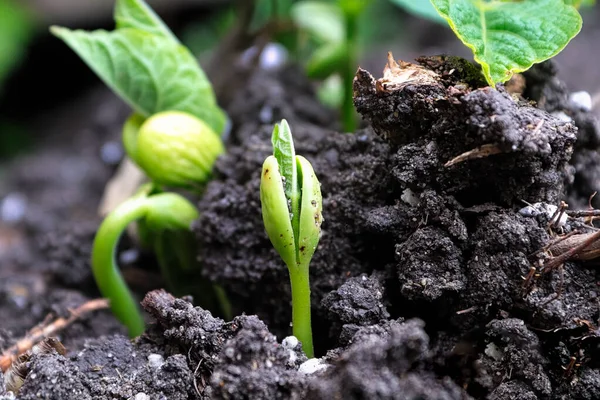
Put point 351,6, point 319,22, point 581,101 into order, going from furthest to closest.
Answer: point 319,22 < point 351,6 < point 581,101

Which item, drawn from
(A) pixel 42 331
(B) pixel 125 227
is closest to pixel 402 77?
(B) pixel 125 227

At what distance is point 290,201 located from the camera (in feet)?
2.84

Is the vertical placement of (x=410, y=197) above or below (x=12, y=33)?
above

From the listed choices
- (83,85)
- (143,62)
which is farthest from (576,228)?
(83,85)

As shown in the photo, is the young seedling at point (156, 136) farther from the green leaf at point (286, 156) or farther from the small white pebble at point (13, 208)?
the small white pebble at point (13, 208)

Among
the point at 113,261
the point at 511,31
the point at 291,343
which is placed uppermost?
the point at 511,31

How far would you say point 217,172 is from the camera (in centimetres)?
126

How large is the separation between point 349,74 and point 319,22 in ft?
1.08

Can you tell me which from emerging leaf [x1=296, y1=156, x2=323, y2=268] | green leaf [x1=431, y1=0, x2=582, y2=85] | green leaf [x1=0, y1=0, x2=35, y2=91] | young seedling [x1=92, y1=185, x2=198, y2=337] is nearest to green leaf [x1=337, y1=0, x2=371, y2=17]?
green leaf [x1=431, y1=0, x2=582, y2=85]

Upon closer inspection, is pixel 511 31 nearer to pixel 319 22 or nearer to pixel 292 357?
pixel 292 357

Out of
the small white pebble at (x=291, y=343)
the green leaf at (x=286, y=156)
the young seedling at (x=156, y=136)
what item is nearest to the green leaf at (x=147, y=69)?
the young seedling at (x=156, y=136)

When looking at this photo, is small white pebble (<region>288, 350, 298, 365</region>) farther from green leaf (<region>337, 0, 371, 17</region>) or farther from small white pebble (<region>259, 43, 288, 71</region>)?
small white pebble (<region>259, 43, 288, 71</region>)

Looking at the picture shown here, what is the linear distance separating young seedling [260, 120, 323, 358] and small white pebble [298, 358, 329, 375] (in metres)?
0.14

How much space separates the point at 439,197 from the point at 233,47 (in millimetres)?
977
